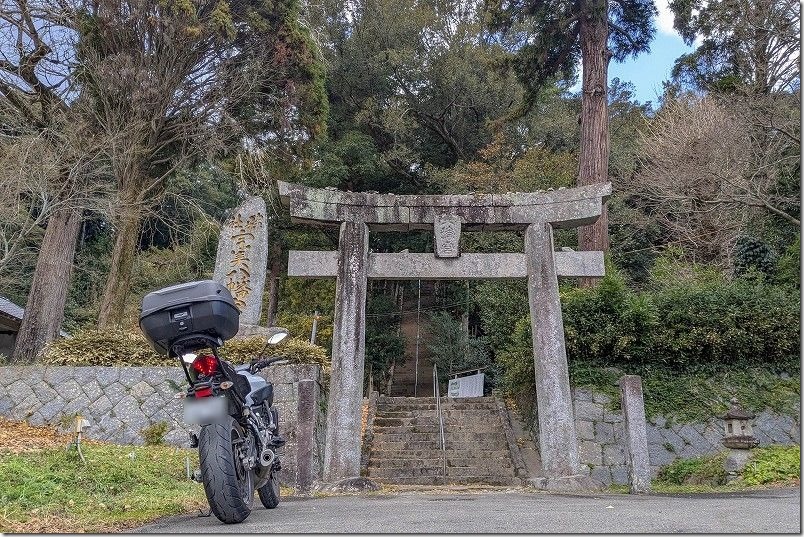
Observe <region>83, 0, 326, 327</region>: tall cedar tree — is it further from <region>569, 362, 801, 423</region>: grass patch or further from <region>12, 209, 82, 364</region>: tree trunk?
<region>569, 362, 801, 423</region>: grass patch

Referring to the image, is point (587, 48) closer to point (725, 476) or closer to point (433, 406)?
point (433, 406)

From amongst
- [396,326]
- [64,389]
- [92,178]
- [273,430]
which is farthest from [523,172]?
[273,430]

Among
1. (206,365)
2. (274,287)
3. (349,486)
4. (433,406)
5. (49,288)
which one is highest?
(274,287)

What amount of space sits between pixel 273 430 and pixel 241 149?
11.0 m

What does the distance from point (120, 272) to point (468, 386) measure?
9.32 metres

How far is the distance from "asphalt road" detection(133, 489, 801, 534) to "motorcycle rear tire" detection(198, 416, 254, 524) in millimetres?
112

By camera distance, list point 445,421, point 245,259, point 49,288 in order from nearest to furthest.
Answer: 1. point 245,259
2. point 49,288
3. point 445,421

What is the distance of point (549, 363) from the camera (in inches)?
358

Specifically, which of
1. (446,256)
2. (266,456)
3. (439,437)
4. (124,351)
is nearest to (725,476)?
(446,256)

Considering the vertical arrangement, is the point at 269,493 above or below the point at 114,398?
below

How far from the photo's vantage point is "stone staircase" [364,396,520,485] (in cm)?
1152

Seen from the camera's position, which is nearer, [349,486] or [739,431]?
[349,486]

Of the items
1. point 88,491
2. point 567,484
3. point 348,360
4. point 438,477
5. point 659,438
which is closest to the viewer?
point 88,491

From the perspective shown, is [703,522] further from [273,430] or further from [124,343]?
[124,343]
